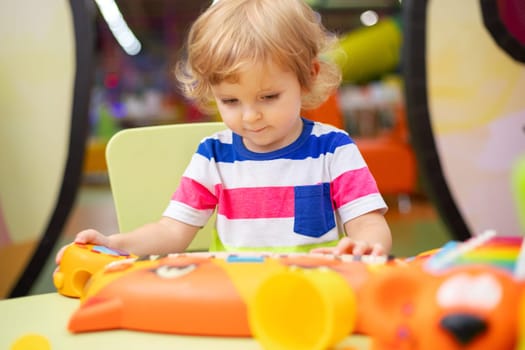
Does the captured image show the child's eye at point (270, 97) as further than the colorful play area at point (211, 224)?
Yes

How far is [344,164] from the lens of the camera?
78cm

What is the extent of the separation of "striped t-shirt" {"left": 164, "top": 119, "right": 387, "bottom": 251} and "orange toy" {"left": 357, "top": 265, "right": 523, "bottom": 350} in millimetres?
426

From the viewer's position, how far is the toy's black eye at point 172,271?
1.57 ft

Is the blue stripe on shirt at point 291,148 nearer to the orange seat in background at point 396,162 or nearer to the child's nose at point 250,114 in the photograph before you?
the child's nose at point 250,114

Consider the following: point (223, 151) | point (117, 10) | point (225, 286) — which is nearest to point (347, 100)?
point (117, 10)

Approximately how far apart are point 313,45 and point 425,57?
1.08 metres

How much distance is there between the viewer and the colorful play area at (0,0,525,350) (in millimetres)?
334

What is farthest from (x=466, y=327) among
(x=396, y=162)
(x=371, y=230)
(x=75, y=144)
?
(x=396, y=162)

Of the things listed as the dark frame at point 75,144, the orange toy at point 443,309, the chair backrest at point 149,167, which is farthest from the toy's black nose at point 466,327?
the dark frame at point 75,144

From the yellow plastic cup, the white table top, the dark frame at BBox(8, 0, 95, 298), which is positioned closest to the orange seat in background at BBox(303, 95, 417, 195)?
the dark frame at BBox(8, 0, 95, 298)

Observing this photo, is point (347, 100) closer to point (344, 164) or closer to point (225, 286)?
point (344, 164)

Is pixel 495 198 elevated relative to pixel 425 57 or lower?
lower

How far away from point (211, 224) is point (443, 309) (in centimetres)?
61

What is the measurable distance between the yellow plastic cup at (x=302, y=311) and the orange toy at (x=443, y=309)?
0.02 metres
